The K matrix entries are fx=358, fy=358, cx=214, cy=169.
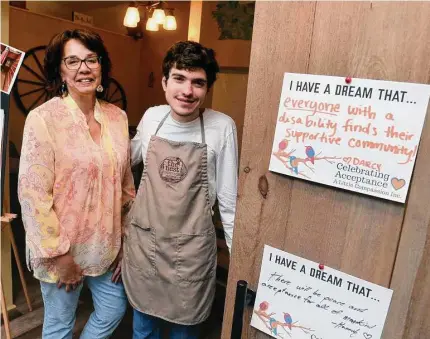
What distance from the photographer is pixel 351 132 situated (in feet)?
2.16

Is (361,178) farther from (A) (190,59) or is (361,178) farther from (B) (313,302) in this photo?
(A) (190,59)

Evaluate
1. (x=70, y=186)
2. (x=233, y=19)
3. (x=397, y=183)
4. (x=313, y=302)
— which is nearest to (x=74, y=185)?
(x=70, y=186)

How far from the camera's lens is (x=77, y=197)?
134 centimetres

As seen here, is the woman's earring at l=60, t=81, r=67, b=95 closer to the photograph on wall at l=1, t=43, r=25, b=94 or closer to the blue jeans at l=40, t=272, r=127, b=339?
the photograph on wall at l=1, t=43, r=25, b=94

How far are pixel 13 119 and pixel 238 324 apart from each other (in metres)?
4.41

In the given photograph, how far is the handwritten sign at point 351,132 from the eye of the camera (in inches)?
23.8

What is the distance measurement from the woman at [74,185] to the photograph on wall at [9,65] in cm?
34

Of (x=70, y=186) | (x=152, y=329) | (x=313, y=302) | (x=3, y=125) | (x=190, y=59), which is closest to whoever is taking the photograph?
(x=313, y=302)

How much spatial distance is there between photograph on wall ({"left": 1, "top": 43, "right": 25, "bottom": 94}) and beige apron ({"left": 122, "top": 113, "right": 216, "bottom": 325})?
0.84 metres

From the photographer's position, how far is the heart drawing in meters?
0.61

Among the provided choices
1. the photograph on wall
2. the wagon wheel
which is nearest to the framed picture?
the photograph on wall

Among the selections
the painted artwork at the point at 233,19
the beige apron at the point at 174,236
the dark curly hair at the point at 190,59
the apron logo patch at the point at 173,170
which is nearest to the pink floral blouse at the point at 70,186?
the beige apron at the point at 174,236

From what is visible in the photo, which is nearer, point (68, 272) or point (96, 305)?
point (68, 272)

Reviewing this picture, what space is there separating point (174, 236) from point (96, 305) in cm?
57
